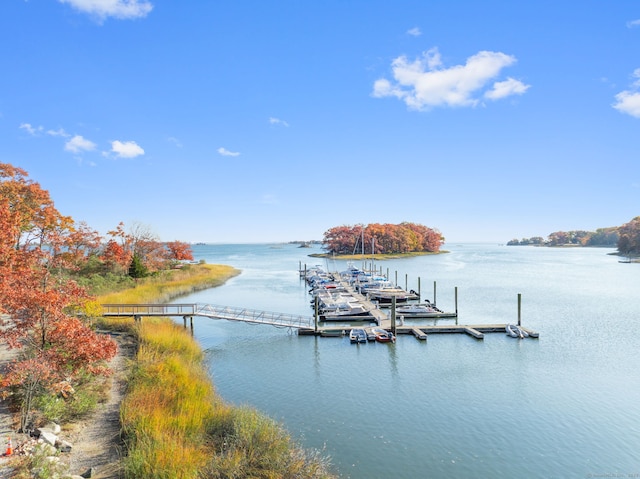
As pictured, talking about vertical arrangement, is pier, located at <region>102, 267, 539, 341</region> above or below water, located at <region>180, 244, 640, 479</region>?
above

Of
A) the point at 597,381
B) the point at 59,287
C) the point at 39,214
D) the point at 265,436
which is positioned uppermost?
the point at 39,214

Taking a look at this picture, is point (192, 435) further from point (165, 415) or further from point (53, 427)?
point (53, 427)

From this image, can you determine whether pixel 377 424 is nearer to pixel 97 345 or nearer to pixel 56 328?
pixel 97 345

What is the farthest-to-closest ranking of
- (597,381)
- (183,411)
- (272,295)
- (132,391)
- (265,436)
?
(272,295)
(597,381)
(132,391)
(183,411)
(265,436)

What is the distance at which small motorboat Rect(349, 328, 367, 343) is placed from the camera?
3209 centimetres

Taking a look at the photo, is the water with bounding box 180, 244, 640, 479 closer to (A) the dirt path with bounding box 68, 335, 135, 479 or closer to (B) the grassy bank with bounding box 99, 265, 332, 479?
(B) the grassy bank with bounding box 99, 265, 332, 479

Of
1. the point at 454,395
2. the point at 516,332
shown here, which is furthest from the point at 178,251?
the point at 454,395

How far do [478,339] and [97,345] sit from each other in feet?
92.5

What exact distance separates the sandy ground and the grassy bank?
46 cm

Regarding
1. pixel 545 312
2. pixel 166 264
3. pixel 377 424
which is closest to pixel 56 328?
pixel 377 424

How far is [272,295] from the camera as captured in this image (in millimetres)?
61625

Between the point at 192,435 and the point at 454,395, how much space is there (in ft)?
44.8

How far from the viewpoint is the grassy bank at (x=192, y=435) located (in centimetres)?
1129

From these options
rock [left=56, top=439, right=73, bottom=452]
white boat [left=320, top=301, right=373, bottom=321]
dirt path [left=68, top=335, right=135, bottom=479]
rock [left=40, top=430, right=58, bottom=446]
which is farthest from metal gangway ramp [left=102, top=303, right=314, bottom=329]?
rock [left=56, top=439, right=73, bottom=452]
